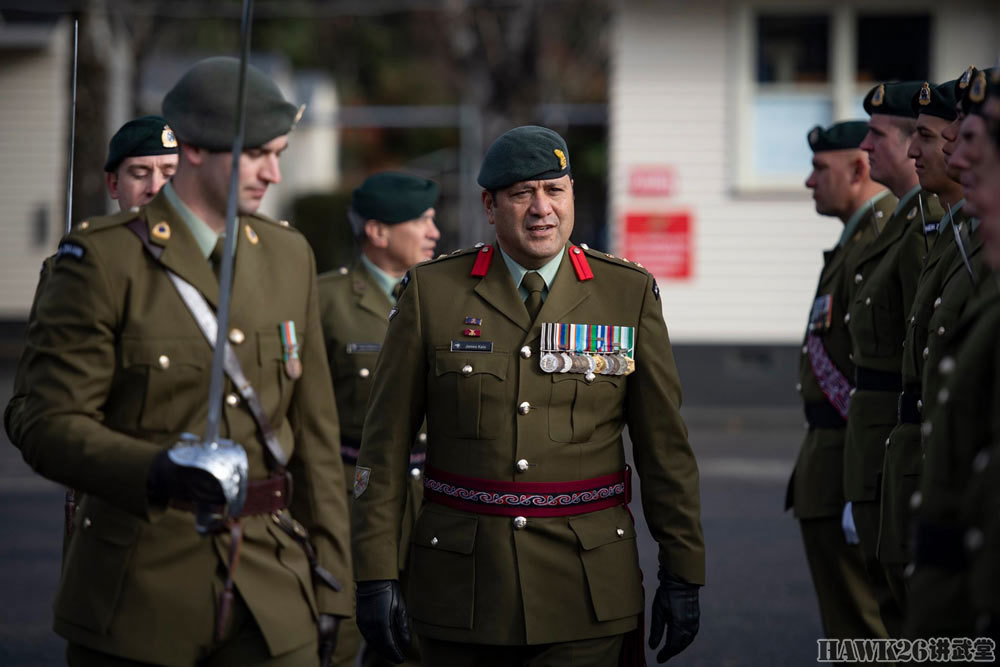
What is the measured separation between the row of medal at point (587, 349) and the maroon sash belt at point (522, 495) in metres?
0.32

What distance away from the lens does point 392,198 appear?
6145 mm

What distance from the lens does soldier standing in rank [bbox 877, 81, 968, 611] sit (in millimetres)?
4441

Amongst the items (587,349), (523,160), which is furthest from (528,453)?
(523,160)

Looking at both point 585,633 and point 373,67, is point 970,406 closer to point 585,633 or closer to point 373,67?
point 585,633

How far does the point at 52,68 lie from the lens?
70.3 ft

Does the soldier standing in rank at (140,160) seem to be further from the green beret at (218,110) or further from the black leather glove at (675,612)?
the black leather glove at (675,612)

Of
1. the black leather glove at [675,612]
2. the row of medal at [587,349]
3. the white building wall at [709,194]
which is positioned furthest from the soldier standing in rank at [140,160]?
the white building wall at [709,194]

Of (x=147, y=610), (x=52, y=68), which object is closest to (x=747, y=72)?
(x=52, y=68)

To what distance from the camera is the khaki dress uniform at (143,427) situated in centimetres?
325

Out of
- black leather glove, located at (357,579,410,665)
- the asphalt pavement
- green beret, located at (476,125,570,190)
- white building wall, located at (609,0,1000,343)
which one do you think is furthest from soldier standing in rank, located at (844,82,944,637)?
white building wall, located at (609,0,1000,343)

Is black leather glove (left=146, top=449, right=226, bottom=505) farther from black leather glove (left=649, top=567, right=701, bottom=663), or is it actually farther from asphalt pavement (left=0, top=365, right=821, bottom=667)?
asphalt pavement (left=0, top=365, right=821, bottom=667)

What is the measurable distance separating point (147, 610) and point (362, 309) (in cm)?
285

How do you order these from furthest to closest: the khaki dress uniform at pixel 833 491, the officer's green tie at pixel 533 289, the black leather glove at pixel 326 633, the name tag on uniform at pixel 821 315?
1. the name tag on uniform at pixel 821 315
2. the khaki dress uniform at pixel 833 491
3. the officer's green tie at pixel 533 289
4. the black leather glove at pixel 326 633

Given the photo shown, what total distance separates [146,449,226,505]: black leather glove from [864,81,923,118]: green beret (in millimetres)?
3507
